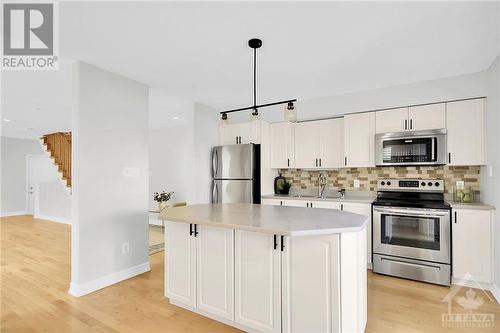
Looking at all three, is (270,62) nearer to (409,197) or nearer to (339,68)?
(339,68)

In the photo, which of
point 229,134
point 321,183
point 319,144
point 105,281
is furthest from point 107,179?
point 321,183

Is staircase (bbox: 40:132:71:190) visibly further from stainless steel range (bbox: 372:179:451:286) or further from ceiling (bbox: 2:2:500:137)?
stainless steel range (bbox: 372:179:451:286)

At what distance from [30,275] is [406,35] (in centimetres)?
499

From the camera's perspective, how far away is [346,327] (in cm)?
177

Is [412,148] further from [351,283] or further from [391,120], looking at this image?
[351,283]

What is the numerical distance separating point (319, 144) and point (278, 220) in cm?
242

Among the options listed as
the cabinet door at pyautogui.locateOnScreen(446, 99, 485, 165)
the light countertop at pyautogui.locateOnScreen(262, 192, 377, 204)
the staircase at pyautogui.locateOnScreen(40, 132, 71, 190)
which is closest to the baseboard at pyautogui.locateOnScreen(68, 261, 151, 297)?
the light countertop at pyautogui.locateOnScreen(262, 192, 377, 204)

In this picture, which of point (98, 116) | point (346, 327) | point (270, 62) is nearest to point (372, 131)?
point (270, 62)

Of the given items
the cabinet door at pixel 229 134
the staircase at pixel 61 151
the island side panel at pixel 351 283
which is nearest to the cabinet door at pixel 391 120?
the island side panel at pixel 351 283

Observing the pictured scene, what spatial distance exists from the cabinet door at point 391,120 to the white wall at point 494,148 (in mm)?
818

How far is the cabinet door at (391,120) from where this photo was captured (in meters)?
3.44

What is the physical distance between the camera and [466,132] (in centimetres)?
311

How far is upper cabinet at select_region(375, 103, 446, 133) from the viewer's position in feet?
10.7

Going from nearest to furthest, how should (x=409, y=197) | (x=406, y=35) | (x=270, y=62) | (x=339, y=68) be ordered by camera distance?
(x=406, y=35) < (x=270, y=62) < (x=339, y=68) < (x=409, y=197)
